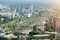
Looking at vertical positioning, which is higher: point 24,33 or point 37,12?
point 37,12

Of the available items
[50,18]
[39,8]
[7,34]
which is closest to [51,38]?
Result: [50,18]

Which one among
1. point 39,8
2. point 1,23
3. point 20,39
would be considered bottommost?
point 20,39

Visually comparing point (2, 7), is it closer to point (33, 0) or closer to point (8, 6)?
point (8, 6)

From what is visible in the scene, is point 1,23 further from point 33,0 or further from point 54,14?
point 54,14

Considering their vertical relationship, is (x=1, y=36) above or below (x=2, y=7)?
below

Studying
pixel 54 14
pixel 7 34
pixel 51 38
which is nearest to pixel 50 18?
pixel 54 14

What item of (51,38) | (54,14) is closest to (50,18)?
(54,14)

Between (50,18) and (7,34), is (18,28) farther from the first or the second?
(50,18)
